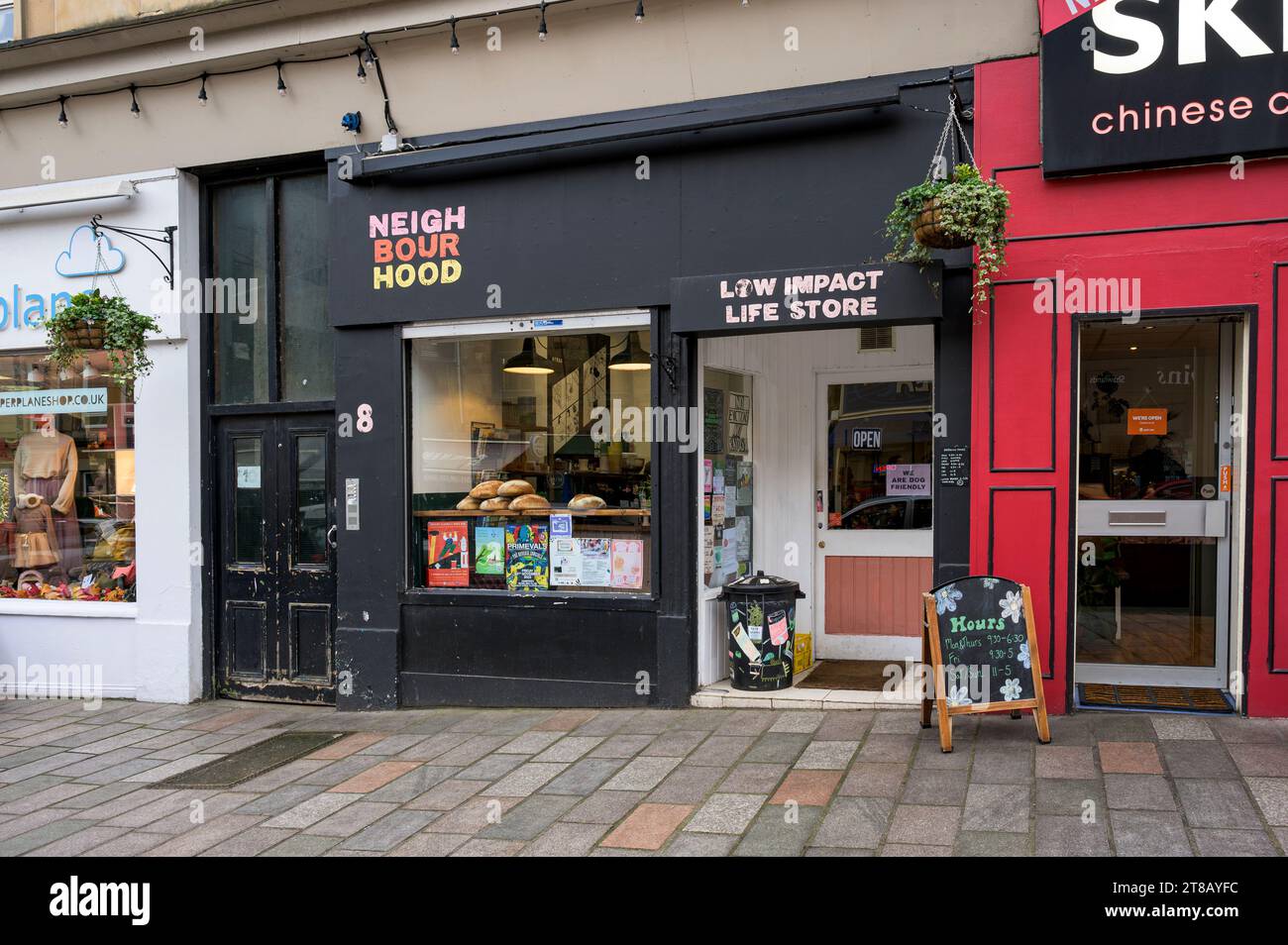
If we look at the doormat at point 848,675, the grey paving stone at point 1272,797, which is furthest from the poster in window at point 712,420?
the grey paving stone at point 1272,797

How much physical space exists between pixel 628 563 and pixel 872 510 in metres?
2.26

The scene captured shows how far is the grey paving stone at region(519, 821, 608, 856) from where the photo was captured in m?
4.97

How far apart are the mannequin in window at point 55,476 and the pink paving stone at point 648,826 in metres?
6.82

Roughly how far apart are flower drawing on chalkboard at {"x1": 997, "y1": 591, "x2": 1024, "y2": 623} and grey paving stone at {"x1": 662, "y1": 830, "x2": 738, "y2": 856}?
7.46 ft

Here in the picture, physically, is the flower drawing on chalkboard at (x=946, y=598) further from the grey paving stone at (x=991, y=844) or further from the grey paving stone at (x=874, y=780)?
the grey paving stone at (x=991, y=844)

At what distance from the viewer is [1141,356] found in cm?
698

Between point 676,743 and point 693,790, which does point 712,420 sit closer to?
point 676,743

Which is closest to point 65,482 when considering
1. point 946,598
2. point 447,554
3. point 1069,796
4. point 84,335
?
point 84,335

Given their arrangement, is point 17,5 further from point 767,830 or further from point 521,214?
point 767,830

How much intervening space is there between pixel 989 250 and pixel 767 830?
12.2 feet

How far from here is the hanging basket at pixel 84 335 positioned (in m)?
8.11

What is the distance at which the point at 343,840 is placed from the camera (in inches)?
209

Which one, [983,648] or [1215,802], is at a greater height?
[983,648]

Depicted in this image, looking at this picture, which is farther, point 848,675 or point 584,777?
point 848,675
